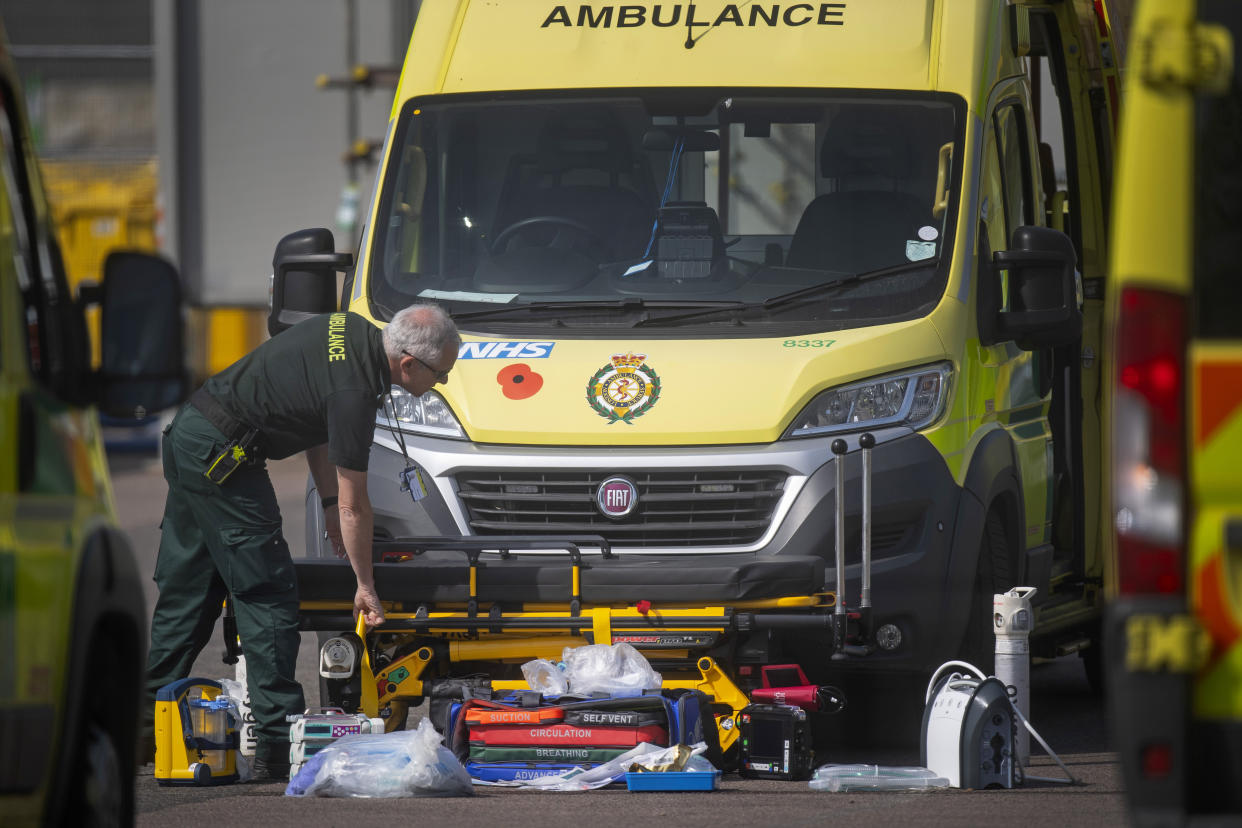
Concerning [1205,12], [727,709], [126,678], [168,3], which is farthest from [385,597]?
[168,3]

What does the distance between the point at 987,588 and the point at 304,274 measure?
2.80m

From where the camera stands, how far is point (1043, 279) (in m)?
8.34

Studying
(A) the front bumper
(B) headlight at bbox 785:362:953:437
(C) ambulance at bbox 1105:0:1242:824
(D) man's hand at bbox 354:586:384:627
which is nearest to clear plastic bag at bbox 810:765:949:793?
(A) the front bumper

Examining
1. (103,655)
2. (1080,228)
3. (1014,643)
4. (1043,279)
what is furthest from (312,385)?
(1080,228)

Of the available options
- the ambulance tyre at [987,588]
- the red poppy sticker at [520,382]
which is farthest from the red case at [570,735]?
the ambulance tyre at [987,588]

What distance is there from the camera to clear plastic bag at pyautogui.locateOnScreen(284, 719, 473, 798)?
7.22 m

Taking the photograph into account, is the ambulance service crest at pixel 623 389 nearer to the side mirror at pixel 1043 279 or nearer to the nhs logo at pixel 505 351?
the nhs logo at pixel 505 351

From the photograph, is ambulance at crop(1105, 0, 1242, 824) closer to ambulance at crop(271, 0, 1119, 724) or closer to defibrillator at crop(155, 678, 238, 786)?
ambulance at crop(271, 0, 1119, 724)

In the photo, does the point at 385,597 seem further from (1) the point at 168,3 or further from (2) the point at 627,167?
(1) the point at 168,3

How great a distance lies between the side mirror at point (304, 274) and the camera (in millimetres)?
8648

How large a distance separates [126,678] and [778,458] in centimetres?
333

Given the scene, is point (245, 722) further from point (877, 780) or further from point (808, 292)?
point (808, 292)

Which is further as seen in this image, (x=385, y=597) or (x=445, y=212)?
(x=445, y=212)

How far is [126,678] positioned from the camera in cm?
494
